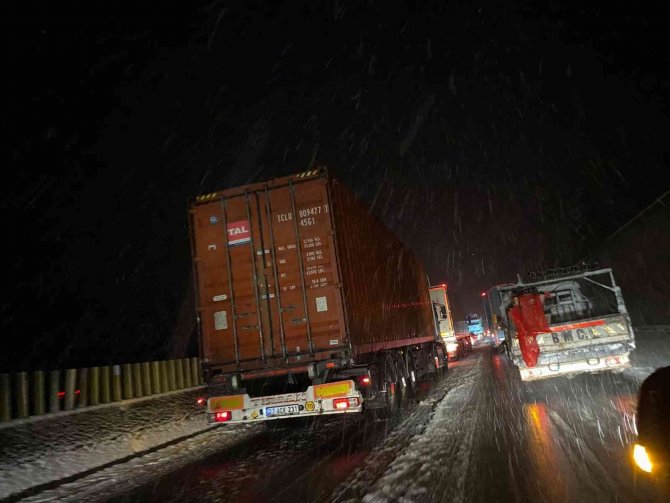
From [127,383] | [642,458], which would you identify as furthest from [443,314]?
[642,458]

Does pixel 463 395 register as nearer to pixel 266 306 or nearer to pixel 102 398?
pixel 266 306

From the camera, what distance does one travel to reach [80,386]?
27.5 ft

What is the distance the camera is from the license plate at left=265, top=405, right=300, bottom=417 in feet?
26.8

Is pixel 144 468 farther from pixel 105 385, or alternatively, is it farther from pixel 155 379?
pixel 155 379

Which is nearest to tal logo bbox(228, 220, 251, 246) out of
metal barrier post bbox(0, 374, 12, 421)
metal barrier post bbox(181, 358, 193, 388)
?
metal barrier post bbox(0, 374, 12, 421)

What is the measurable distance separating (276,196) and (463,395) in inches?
248

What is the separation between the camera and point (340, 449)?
7.07 metres

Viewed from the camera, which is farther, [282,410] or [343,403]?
[282,410]

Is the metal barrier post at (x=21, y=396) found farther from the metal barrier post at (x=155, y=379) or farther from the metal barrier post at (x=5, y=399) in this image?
the metal barrier post at (x=155, y=379)

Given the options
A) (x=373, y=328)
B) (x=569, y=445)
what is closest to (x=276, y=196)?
(x=373, y=328)

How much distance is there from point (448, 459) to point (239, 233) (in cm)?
515

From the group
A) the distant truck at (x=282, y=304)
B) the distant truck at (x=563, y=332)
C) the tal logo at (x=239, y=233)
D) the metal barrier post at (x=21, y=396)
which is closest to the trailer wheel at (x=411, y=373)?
the distant truck at (x=563, y=332)

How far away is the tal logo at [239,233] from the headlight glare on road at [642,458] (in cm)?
692

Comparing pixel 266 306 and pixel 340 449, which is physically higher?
pixel 266 306
